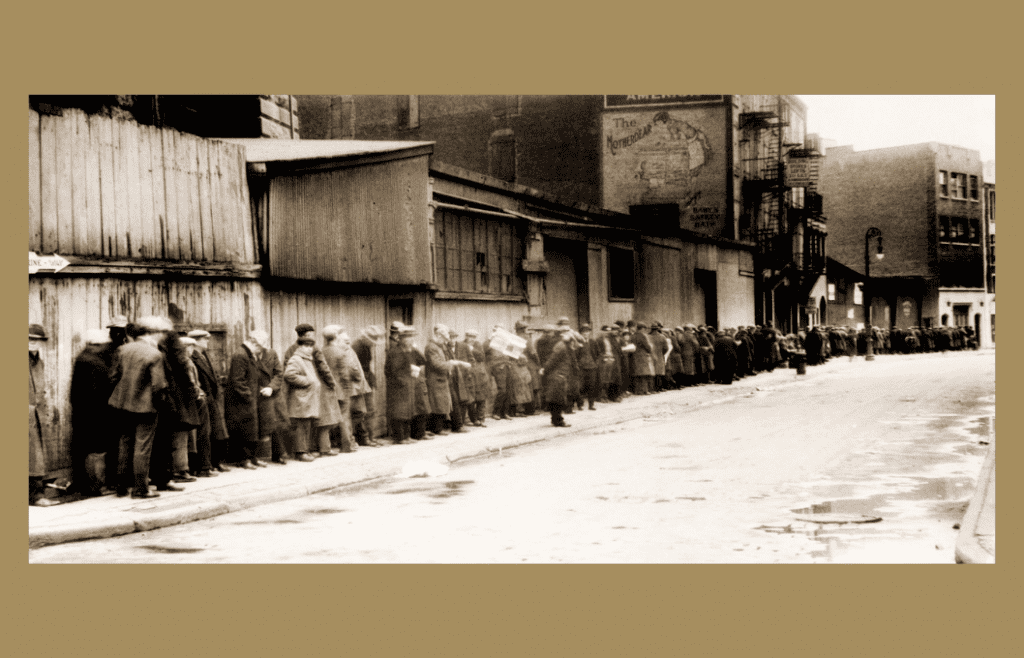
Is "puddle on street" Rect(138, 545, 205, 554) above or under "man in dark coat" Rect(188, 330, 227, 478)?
under

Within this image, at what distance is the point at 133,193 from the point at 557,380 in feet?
22.2

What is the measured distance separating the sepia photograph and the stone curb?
0.10 ft

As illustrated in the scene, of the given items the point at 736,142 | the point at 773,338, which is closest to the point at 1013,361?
the point at 736,142

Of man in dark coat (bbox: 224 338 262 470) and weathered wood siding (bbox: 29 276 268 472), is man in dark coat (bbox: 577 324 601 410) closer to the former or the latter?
man in dark coat (bbox: 224 338 262 470)

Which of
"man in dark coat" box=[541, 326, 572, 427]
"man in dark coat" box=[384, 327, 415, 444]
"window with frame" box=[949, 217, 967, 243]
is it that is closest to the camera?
"man in dark coat" box=[384, 327, 415, 444]

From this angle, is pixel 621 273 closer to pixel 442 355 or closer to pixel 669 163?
pixel 669 163

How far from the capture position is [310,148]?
40.2ft

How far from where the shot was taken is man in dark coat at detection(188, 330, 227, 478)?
396 inches

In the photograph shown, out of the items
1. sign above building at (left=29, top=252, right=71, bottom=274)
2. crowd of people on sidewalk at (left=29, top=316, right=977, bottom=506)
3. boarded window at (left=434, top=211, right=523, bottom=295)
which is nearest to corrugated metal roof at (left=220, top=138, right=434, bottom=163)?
boarded window at (left=434, top=211, right=523, bottom=295)

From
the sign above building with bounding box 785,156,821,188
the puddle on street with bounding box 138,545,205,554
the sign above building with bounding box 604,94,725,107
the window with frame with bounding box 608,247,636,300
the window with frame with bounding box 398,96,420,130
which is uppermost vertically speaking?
the sign above building with bounding box 785,156,821,188

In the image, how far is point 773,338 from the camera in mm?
27688

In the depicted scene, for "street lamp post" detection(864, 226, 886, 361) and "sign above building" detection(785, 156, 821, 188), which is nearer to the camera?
"street lamp post" detection(864, 226, 886, 361)

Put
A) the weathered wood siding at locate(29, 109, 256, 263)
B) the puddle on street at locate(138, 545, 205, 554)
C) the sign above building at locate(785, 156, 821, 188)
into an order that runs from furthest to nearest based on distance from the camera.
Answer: the sign above building at locate(785, 156, 821, 188), the weathered wood siding at locate(29, 109, 256, 263), the puddle on street at locate(138, 545, 205, 554)

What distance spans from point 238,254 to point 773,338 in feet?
64.1
